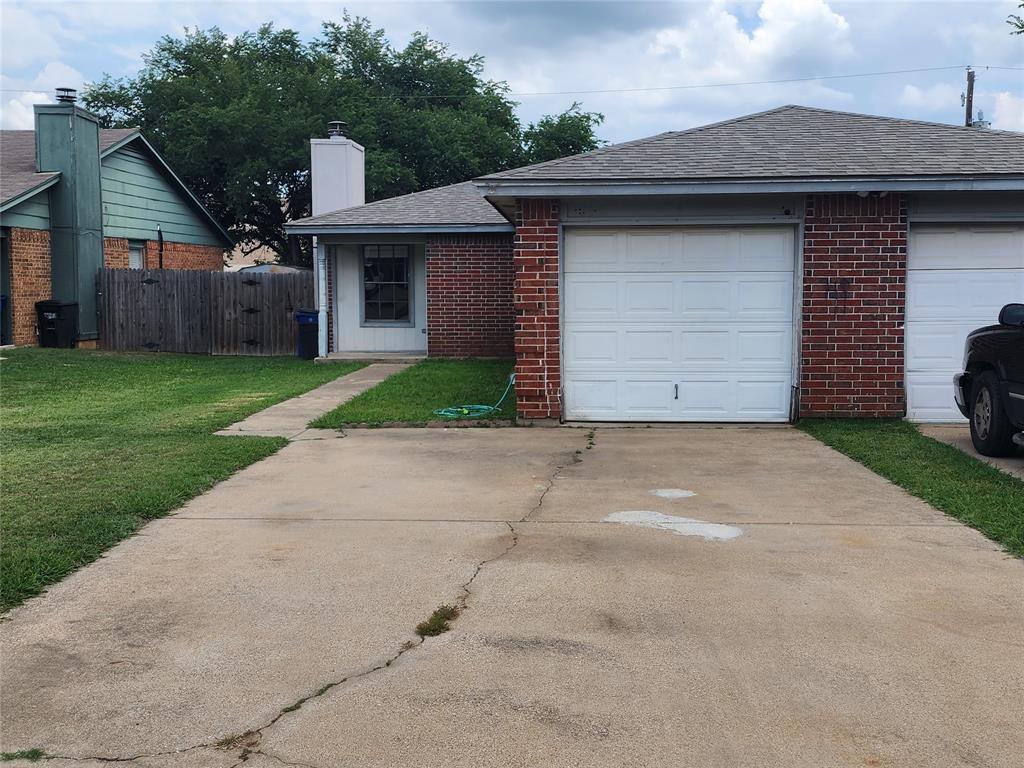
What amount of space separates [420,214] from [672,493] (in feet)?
43.8

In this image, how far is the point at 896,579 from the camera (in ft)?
18.5

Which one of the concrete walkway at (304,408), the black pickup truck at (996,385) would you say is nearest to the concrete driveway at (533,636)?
the black pickup truck at (996,385)

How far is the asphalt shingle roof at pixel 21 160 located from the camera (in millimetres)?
20562

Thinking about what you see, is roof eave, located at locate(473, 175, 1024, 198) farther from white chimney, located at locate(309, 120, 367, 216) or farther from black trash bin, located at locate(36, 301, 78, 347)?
black trash bin, located at locate(36, 301, 78, 347)

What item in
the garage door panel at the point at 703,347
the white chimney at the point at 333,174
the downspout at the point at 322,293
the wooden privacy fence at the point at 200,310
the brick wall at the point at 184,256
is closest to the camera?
the garage door panel at the point at 703,347

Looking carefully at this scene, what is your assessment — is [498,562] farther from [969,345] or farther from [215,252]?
[215,252]

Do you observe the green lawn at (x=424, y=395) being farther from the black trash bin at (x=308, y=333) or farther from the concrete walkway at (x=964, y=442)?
the concrete walkway at (x=964, y=442)

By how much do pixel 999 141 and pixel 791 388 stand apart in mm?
3954

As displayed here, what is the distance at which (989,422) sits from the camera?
30.0 feet

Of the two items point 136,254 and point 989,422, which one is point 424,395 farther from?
point 136,254

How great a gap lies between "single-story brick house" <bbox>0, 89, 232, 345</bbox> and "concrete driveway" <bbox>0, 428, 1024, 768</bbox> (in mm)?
15266

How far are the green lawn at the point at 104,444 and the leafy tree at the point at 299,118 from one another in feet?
54.7

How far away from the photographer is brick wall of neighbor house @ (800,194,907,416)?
36.8 ft

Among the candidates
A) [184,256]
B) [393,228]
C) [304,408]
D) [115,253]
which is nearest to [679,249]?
[304,408]
